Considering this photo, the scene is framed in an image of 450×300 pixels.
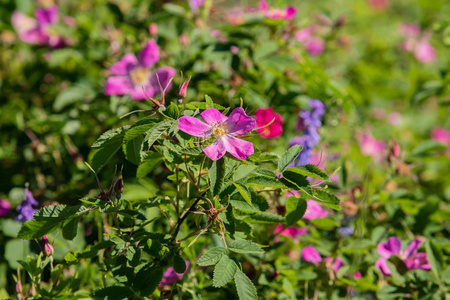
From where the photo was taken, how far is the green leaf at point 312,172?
919mm

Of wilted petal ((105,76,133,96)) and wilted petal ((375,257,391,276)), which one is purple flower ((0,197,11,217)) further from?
wilted petal ((375,257,391,276))

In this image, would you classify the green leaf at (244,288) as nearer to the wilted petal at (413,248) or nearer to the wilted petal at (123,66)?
the wilted petal at (413,248)

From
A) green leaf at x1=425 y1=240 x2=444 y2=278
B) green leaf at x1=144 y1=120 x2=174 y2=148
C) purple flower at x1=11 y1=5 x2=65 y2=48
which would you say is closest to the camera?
green leaf at x1=144 y1=120 x2=174 y2=148

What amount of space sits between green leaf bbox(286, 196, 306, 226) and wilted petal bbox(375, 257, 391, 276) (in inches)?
16.2

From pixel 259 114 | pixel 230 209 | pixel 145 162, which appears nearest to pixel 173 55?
pixel 259 114

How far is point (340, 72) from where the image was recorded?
7.06 ft

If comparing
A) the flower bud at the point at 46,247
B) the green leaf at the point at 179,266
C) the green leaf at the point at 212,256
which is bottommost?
the flower bud at the point at 46,247

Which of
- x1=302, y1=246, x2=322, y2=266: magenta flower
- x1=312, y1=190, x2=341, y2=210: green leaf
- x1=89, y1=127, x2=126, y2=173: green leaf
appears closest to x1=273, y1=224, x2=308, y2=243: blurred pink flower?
x1=302, y1=246, x2=322, y2=266: magenta flower

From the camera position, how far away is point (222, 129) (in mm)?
920

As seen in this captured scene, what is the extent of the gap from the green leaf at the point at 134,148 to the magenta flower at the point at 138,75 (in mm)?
563

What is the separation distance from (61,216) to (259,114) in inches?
28.5

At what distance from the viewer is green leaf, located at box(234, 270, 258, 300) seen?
0.90m

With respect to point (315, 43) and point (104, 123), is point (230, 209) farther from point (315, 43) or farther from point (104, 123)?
point (315, 43)

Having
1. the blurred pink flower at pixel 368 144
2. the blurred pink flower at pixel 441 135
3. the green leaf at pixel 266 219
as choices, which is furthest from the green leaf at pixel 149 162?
the blurred pink flower at pixel 441 135
